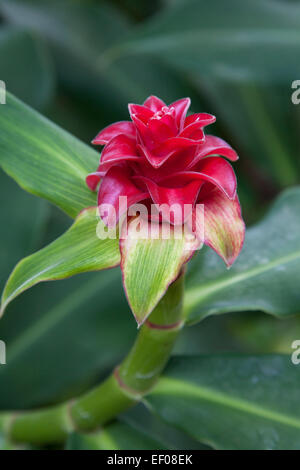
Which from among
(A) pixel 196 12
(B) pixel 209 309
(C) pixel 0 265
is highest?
(A) pixel 196 12

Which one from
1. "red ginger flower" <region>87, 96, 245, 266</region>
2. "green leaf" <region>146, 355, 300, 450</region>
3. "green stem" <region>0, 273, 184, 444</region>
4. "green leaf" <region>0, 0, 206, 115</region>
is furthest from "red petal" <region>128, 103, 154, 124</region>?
"green leaf" <region>0, 0, 206, 115</region>

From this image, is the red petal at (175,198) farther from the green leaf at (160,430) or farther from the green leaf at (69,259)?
the green leaf at (160,430)

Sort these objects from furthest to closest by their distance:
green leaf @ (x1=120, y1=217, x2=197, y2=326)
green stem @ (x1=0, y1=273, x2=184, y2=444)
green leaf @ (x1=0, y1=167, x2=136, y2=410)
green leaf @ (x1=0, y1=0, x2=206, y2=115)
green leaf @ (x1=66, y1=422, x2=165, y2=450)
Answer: green leaf @ (x1=0, y1=0, x2=206, y2=115)
green leaf @ (x1=0, y1=167, x2=136, y2=410)
green leaf @ (x1=66, y1=422, x2=165, y2=450)
green stem @ (x1=0, y1=273, x2=184, y2=444)
green leaf @ (x1=120, y1=217, x2=197, y2=326)

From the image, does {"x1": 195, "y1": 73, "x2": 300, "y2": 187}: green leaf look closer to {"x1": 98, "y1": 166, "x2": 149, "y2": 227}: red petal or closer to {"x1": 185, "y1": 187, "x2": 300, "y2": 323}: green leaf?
{"x1": 185, "y1": 187, "x2": 300, "y2": 323}: green leaf

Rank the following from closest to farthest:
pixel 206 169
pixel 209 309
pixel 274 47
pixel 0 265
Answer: pixel 206 169 → pixel 209 309 → pixel 0 265 → pixel 274 47

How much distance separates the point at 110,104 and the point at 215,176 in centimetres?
82

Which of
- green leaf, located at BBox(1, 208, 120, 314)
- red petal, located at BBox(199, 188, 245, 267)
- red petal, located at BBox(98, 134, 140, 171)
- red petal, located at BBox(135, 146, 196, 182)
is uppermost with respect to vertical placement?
red petal, located at BBox(98, 134, 140, 171)

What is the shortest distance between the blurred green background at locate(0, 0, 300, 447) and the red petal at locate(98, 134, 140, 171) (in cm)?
48

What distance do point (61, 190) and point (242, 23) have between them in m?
0.64

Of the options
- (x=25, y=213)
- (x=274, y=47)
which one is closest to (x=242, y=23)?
(x=274, y=47)

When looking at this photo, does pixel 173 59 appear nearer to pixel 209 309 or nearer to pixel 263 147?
pixel 263 147

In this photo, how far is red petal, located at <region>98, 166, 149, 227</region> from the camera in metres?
0.42

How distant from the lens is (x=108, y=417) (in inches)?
24.4
